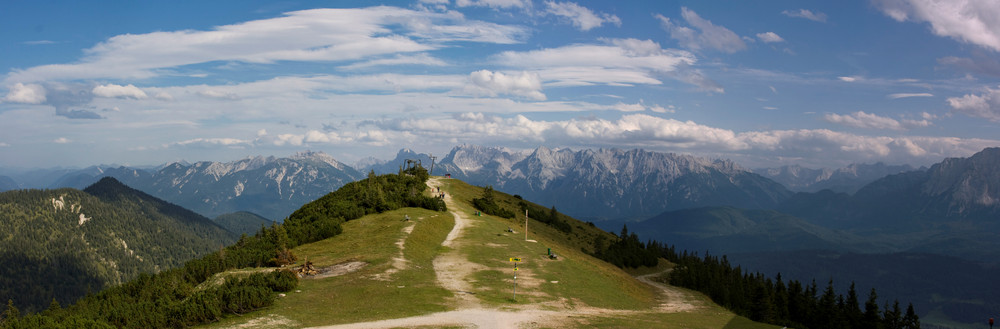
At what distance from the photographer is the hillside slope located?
3409 centimetres

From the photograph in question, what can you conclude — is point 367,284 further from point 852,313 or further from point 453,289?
point 852,313

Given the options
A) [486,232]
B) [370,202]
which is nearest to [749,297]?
[486,232]

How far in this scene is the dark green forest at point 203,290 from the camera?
30.8 metres

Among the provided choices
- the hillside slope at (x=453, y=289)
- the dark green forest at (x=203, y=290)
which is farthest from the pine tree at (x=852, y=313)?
the dark green forest at (x=203, y=290)

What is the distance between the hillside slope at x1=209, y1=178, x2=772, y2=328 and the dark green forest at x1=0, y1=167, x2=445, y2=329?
1546 millimetres

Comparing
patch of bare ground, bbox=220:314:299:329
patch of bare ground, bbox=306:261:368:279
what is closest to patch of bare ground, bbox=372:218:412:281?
patch of bare ground, bbox=306:261:368:279

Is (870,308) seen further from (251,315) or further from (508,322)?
(251,315)

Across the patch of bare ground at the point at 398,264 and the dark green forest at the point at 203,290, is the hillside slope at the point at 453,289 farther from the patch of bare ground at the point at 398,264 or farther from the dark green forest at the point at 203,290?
the dark green forest at the point at 203,290

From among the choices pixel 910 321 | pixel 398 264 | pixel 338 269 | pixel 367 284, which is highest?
pixel 398 264

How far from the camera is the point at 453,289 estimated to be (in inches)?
1677

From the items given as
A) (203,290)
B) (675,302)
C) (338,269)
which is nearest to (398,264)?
(338,269)

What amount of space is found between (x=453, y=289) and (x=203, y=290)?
17.9 m

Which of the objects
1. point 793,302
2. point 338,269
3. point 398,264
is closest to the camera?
point 338,269

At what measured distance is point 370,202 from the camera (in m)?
82.9
